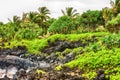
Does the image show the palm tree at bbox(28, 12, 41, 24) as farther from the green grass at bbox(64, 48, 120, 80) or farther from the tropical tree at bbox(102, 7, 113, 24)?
the green grass at bbox(64, 48, 120, 80)

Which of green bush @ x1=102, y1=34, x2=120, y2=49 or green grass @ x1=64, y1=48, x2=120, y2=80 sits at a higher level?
green bush @ x1=102, y1=34, x2=120, y2=49

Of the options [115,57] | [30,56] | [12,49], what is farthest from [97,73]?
[12,49]

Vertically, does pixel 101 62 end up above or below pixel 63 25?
below

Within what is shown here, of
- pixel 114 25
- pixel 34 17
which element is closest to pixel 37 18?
pixel 34 17

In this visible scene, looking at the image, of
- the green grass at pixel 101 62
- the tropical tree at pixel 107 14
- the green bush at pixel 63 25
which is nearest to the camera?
the green grass at pixel 101 62

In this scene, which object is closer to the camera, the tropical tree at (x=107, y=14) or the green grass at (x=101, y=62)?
the green grass at (x=101, y=62)

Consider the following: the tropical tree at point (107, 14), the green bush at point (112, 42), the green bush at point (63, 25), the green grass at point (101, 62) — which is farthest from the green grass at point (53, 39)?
the green grass at point (101, 62)

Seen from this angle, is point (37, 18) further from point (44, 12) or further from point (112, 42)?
point (112, 42)

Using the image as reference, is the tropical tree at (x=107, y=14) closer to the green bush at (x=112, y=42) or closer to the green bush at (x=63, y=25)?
the green bush at (x=63, y=25)

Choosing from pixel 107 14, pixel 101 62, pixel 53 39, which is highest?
pixel 107 14

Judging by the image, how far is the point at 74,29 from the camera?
264 feet

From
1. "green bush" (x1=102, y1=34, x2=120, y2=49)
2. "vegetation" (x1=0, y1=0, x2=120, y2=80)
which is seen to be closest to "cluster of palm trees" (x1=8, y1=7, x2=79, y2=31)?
"vegetation" (x1=0, y1=0, x2=120, y2=80)

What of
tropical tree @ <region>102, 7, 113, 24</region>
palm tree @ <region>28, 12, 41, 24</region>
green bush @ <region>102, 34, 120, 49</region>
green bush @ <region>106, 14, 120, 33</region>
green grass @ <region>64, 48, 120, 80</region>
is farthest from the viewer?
palm tree @ <region>28, 12, 41, 24</region>

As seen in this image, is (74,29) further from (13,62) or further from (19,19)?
(13,62)
